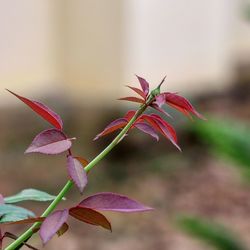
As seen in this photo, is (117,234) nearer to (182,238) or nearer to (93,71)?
(182,238)

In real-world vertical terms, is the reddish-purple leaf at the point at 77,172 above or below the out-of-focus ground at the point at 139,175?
above

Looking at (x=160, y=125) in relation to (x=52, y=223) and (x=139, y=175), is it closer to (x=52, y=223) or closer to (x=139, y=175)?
(x=52, y=223)

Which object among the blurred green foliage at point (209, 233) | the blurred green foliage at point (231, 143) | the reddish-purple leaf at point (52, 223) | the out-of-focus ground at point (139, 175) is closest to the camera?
the reddish-purple leaf at point (52, 223)

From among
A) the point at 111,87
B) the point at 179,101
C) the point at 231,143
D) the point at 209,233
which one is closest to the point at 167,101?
the point at 179,101

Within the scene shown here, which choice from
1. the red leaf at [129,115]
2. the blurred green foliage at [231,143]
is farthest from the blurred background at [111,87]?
the red leaf at [129,115]

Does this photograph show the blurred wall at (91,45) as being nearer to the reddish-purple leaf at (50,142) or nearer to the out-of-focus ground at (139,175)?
the out-of-focus ground at (139,175)

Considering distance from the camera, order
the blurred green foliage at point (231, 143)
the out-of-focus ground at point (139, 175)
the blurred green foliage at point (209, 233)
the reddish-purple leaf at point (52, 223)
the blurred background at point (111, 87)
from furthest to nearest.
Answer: the blurred background at point (111, 87) → the out-of-focus ground at point (139, 175) → the blurred green foliage at point (231, 143) → the blurred green foliage at point (209, 233) → the reddish-purple leaf at point (52, 223)

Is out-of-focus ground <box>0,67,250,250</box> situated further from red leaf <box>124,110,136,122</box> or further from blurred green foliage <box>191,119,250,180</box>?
red leaf <box>124,110,136,122</box>
